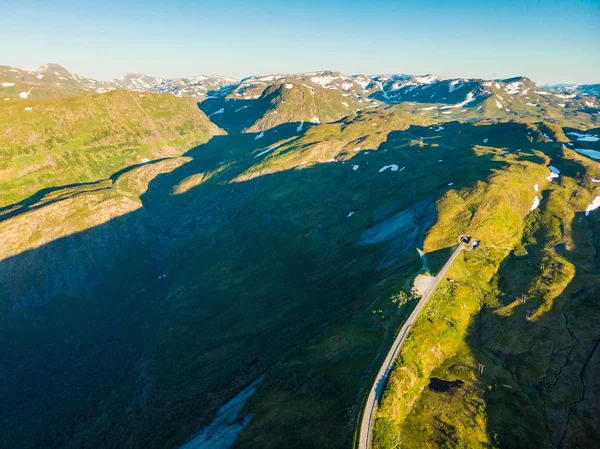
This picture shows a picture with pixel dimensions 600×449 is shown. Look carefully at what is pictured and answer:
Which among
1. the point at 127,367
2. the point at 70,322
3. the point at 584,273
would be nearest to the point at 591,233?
the point at 584,273

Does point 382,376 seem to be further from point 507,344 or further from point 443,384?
point 507,344

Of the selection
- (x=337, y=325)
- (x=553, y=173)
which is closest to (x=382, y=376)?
(x=337, y=325)

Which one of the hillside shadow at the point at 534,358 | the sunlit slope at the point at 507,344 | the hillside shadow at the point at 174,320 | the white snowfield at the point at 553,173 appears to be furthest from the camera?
the white snowfield at the point at 553,173

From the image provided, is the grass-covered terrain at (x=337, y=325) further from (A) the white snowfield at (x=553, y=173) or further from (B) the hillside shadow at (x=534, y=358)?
(A) the white snowfield at (x=553, y=173)

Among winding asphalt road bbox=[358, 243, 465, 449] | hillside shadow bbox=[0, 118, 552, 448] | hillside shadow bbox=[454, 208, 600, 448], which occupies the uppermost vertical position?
winding asphalt road bbox=[358, 243, 465, 449]

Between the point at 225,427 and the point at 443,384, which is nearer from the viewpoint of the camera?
the point at 443,384

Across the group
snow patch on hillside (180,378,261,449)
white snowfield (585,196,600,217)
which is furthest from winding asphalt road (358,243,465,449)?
white snowfield (585,196,600,217)

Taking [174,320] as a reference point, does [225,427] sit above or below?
above

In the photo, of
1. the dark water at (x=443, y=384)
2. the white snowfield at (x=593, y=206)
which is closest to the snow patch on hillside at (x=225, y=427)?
the dark water at (x=443, y=384)

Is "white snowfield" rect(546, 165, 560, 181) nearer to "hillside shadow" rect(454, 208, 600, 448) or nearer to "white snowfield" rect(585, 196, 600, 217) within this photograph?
"white snowfield" rect(585, 196, 600, 217)
